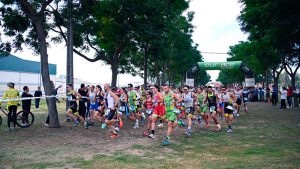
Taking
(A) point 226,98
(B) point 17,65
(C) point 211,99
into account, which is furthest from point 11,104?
(B) point 17,65

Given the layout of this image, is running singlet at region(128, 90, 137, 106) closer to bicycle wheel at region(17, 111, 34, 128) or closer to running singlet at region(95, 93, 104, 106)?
running singlet at region(95, 93, 104, 106)

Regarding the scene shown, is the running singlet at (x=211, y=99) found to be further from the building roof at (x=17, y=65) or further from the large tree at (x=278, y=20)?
the building roof at (x=17, y=65)

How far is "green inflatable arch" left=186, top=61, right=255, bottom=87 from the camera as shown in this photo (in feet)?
122

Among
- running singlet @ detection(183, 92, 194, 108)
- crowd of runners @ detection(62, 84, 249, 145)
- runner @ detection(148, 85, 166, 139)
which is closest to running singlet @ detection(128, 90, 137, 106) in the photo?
crowd of runners @ detection(62, 84, 249, 145)

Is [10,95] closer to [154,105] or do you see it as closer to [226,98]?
[154,105]

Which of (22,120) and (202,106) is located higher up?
(202,106)

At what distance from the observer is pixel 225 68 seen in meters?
39.0

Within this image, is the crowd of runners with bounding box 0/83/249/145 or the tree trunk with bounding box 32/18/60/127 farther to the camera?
the tree trunk with bounding box 32/18/60/127

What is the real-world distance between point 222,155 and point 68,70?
34.9 feet

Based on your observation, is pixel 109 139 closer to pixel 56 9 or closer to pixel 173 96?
pixel 173 96

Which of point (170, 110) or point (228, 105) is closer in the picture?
point (170, 110)

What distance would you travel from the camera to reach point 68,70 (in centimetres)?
1702

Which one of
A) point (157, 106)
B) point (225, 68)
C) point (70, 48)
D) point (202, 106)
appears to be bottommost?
point (202, 106)

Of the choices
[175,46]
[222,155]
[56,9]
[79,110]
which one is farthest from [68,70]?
[175,46]
